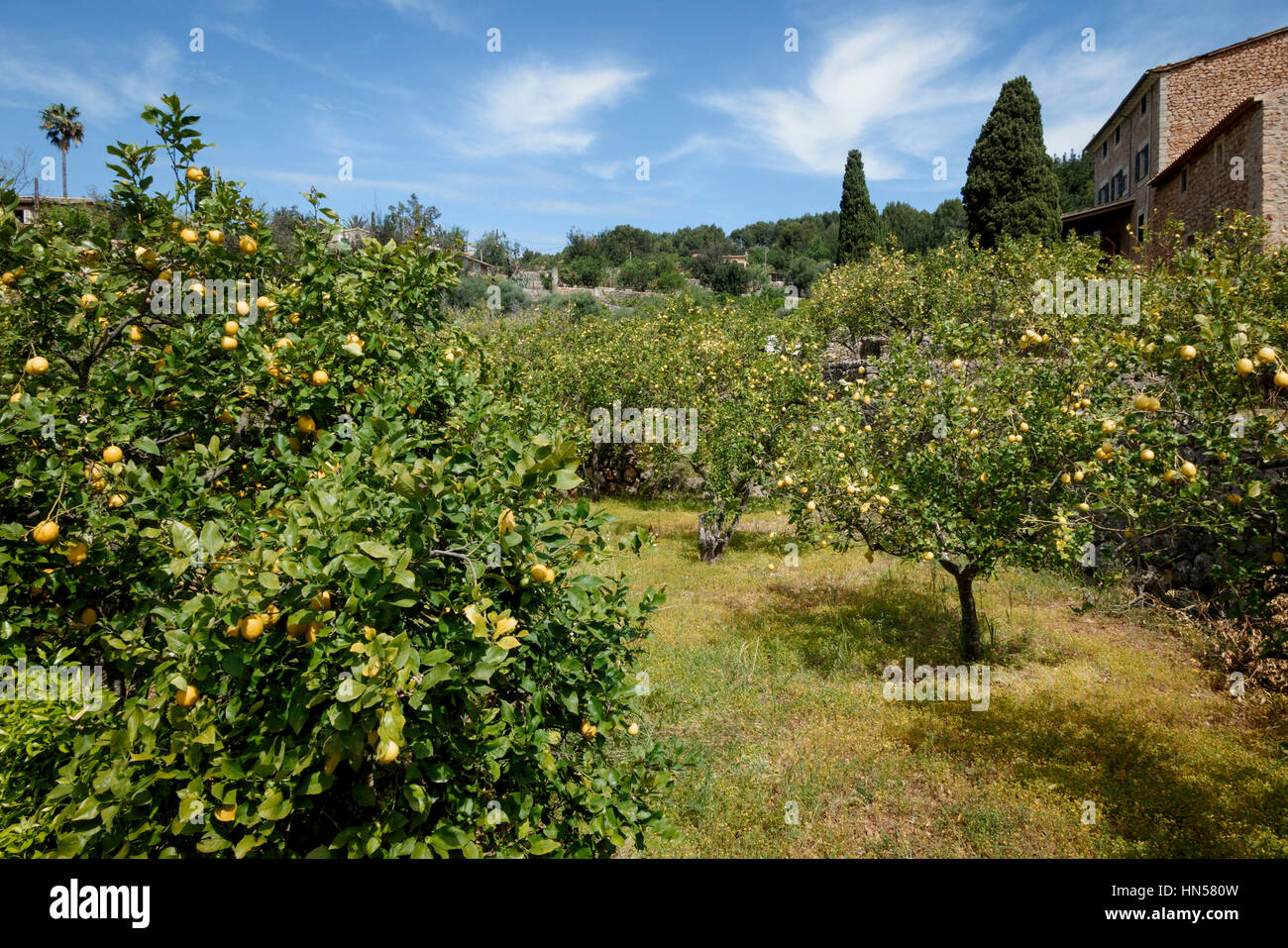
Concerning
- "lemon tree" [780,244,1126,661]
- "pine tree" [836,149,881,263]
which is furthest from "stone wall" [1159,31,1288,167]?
"lemon tree" [780,244,1126,661]

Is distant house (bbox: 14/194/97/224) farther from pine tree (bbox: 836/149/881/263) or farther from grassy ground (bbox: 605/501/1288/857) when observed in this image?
pine tree (bbox: 836/149/881/263)

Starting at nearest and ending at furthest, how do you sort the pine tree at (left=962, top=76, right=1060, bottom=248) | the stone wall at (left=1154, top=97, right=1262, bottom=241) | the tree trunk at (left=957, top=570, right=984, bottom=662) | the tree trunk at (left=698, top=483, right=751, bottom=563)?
1. the tree trunk at (left=957, top=570, right=984, bottom=662)
2. the tree trunk at (left=698, top=483, right=751, bottom=563)
3. the stone wall at (left=1154, top=97, right=1262, bottom=241)
4. the pine tree at (left=962, top=76, right=1060, bottom=248)

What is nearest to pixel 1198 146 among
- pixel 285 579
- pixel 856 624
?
pixel 856 624

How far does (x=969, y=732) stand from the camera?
589 cm

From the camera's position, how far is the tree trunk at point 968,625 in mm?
7246

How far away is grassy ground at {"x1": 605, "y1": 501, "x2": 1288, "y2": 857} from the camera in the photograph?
4555mm

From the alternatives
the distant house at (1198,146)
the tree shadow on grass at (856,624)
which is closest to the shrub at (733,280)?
the distant house at (1198,146)

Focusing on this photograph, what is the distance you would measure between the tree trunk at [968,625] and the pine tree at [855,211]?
2832 cm

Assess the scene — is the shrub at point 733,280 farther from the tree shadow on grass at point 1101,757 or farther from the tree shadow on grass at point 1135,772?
the tree shadow on grass at point 1135,772

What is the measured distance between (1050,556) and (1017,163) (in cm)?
2450

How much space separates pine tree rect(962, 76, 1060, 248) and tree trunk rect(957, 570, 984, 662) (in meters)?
21.7

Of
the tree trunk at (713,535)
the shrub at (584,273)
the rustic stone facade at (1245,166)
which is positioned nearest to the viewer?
the tree trunk at (713,535)
